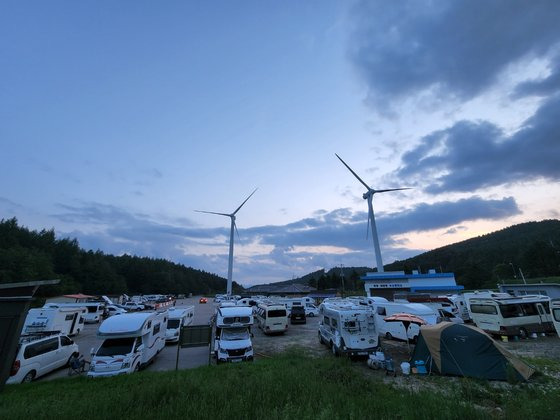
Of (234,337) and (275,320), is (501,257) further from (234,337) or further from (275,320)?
(234,337)

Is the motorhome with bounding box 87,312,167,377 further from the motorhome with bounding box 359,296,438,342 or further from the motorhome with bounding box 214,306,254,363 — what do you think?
the motorhome with bounding box 359,296,438,342

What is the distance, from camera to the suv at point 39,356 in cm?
1276

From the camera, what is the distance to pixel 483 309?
22625 mm

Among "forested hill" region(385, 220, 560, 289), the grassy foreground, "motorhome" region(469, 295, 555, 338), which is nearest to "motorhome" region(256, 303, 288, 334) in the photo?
the grassy foreground

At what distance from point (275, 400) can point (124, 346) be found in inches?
422

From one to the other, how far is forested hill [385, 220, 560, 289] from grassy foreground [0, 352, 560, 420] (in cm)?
10142

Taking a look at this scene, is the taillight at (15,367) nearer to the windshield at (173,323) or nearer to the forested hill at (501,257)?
the windshield at (173,323)

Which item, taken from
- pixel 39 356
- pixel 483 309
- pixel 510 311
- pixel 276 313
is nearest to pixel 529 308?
pixel 510 311

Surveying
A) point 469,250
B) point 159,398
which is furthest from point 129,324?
point 469,250

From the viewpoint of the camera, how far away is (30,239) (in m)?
85.7

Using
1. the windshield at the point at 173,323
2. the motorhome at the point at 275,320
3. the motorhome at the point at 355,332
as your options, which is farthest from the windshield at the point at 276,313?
the motorhome at the point at 355,332

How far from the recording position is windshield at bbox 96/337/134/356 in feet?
44.9

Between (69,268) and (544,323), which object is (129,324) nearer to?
(544,323)

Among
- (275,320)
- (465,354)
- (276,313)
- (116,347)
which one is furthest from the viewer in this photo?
(276,313)
